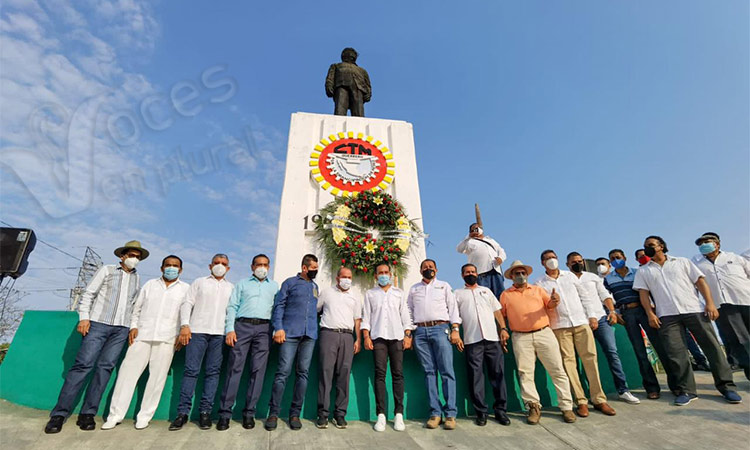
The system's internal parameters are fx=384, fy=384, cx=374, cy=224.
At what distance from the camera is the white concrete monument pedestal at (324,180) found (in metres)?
6.70

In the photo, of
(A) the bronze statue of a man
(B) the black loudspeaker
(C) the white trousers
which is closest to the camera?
(C) the white trousers

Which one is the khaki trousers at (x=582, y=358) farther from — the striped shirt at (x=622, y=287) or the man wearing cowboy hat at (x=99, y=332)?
the man wearing cowboy hat at (x=99, y=332)

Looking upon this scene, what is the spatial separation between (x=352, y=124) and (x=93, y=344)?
601cm

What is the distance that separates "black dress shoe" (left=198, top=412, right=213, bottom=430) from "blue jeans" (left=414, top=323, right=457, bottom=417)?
7.13 feet

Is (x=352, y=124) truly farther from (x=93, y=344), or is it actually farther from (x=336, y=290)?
(x=93, y=344)

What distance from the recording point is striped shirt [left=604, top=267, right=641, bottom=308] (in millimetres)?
5016

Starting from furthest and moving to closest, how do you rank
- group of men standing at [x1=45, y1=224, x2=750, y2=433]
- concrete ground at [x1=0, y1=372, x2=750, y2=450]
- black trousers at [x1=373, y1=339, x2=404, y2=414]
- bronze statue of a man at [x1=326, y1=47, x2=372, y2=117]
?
bronze statue of a man at [x1=326, y1=47, x2=372, y2=117] → black trousers at [x1=373, y1=339, x2=404, y2=414] → group of men standing at [x1=45, y1=224, x2=750, y2=433] → concrete ground at [x1=0, y1=372, x2=750, y2=450]

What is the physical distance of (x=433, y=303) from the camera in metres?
4.30

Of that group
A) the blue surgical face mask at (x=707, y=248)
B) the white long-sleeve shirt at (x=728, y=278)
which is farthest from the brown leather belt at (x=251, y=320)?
the blue surgical face mask at (x=707, y=248)

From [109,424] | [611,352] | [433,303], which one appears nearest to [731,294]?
[611,352]

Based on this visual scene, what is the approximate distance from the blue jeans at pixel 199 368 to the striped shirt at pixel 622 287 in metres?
5.01

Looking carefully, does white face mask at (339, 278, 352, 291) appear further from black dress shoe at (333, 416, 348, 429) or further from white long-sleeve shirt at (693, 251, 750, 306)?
white long-sleeve shirt at (693, 251, 750, 306)

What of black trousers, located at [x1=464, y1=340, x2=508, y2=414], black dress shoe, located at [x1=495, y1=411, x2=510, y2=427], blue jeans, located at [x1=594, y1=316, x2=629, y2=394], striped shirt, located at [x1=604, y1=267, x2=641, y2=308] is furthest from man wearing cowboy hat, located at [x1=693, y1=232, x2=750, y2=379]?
black dress shoe, located at [x1=495, y1=411, x2=510, y2=427]

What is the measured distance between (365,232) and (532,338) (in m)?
3.37
